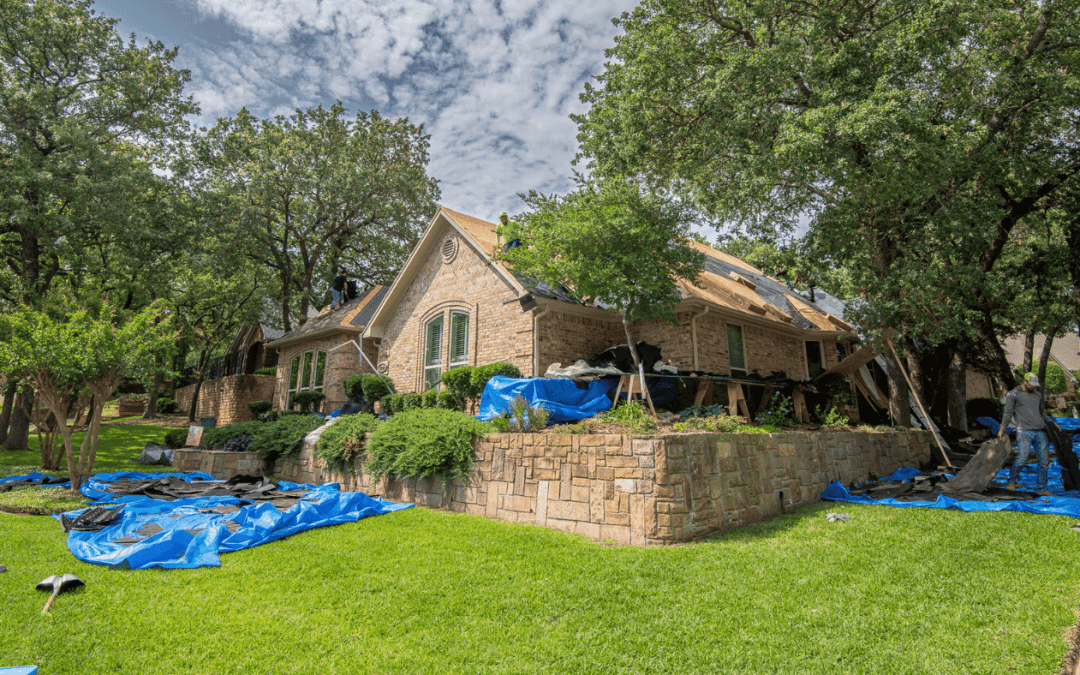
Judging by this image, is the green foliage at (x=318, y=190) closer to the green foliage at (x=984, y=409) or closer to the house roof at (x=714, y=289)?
the house roof at (x=714, y=289)

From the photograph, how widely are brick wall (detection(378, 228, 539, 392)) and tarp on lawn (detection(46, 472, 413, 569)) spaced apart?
545 centimetres

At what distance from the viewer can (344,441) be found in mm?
Result: 11383

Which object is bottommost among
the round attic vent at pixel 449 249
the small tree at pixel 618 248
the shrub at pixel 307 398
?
the shrub at pixel 307 398

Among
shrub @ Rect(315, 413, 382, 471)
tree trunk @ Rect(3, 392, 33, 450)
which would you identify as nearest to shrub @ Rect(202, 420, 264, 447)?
shrub @ Rect(315, 413, 382, 471)

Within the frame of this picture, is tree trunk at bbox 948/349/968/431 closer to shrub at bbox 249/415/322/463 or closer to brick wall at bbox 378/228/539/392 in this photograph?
brick wall at bbox 378/228/539/392

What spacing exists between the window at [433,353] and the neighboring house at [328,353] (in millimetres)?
2883

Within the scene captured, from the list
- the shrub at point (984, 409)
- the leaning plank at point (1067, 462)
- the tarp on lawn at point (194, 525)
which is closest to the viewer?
the tarp on lawn at point (194, 525)

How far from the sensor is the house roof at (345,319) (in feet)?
60.5

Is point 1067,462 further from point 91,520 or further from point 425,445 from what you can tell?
point 91,520

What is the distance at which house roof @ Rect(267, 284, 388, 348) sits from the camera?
18.5 meters

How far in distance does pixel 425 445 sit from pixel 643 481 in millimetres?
4191

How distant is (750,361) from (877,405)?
3984 mm

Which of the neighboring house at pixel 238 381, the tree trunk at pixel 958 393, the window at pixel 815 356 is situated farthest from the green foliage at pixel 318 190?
the tree trunk at pixel 958 393

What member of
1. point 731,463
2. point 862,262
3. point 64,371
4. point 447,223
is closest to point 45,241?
point 64,371
